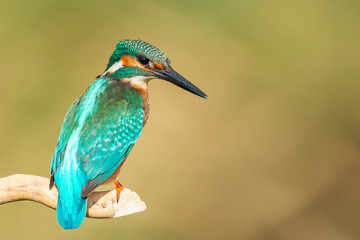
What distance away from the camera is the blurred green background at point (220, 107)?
3.95 m

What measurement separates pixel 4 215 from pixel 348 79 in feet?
8.58

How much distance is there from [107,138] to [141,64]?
1.17 ft

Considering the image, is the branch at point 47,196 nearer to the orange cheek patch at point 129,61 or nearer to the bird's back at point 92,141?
the bird's back at point 92,141

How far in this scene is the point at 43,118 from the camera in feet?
12.6

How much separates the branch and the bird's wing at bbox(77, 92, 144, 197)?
111 millimetres

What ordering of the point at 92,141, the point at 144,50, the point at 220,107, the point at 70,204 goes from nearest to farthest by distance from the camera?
the point at 70,204
the point at 92,141
the point at 144,50
the point at 220,107

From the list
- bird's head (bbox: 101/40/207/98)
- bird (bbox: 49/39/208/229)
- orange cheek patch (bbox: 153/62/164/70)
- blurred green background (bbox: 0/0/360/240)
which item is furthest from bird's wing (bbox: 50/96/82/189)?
blurred green background (bbox: 0/0/360/240)

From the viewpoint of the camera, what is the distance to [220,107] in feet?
13.5

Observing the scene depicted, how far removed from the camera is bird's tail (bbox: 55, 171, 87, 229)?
212 centimetres

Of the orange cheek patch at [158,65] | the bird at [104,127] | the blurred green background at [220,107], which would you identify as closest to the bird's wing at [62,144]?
the bird at [104,127]

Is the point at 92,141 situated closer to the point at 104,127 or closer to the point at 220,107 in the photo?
the point at 104,127

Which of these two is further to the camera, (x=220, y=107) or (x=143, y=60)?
(x=220, y=107)

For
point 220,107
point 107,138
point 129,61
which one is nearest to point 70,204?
point 107,138

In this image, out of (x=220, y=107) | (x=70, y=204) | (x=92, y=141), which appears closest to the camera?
(x=70, y=204)
